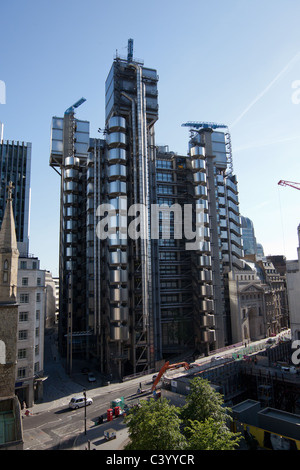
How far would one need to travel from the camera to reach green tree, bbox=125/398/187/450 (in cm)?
2222

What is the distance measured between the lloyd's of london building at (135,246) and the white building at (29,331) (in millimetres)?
12562

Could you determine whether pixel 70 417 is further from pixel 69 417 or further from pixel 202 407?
pixel 202 407

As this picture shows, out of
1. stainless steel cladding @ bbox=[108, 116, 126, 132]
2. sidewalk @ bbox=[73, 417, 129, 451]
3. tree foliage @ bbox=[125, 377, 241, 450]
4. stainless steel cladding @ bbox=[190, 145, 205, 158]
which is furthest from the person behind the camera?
stainless steel cladding @ bbox=[190, 145, 205, 158]

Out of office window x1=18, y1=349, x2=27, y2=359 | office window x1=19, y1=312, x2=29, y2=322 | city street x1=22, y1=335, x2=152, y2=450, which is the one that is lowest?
city street x1=22, y1=335, x2=152, y2=450

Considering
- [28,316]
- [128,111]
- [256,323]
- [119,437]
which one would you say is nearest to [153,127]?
[128,111]

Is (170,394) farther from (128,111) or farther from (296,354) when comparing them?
(128,111)

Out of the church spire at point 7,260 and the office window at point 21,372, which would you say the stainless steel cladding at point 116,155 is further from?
the church spire at point 7,260

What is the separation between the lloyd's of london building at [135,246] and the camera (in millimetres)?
64312

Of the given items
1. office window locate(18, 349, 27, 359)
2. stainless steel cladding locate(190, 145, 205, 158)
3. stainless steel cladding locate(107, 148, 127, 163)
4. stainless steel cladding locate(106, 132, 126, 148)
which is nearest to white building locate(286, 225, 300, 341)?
stainless steel cladding locate(190, 145, 205, 158)

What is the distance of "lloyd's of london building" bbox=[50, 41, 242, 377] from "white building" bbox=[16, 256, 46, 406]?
12562mm

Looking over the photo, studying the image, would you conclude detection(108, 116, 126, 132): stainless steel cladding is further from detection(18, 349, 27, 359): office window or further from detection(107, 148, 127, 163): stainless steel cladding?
detection(18, 349, 27, 359): office window

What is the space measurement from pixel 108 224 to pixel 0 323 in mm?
42516

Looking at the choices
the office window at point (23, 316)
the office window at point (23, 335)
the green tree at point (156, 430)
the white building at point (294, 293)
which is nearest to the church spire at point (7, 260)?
the green tree at point (156, 430)

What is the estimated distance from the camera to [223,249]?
95562 mm
